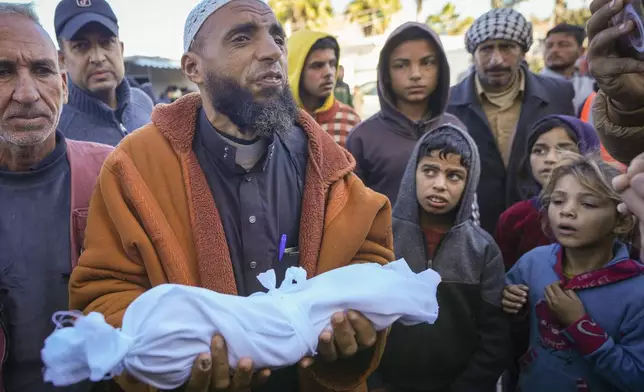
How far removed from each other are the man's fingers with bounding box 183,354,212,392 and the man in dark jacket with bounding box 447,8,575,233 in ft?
9.18

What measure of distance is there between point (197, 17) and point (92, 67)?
6.42ft

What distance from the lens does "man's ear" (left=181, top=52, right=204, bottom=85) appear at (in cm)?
181

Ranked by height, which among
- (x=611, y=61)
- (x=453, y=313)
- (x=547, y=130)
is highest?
(x=611, y=61)

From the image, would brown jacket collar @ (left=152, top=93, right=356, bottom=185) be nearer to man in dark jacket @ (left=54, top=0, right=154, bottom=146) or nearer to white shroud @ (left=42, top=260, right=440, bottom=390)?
white shroud @ (left=42, top=260, right=440, bottom=390)

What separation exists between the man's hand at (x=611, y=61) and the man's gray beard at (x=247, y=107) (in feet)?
3.10

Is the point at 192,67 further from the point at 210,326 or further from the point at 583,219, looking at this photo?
the point at 583,219

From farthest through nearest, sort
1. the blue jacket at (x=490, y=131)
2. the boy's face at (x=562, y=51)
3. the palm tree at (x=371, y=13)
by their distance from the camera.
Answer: the palm tree at (x=371, y=13), the boy's face at (x=562, y=51), the blue jacket at (x=490, y=131)

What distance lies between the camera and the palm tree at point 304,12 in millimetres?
32656

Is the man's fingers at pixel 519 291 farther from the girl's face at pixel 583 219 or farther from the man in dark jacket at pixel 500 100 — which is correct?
the man in dark jacket at pixel 500 100

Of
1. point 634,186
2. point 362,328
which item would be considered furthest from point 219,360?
point 634,186

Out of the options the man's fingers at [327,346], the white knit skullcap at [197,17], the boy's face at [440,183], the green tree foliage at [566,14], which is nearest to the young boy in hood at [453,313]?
the boy's face at [440,183]

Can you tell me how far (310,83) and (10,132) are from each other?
2.92 metres

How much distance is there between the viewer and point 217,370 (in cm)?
135

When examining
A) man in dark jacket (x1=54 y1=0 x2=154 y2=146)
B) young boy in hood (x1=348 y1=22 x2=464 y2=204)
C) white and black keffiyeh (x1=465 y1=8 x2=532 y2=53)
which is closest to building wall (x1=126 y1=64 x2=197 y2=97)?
man in dark jacket (x1=54 y1=0 x2=154 y2=146)
